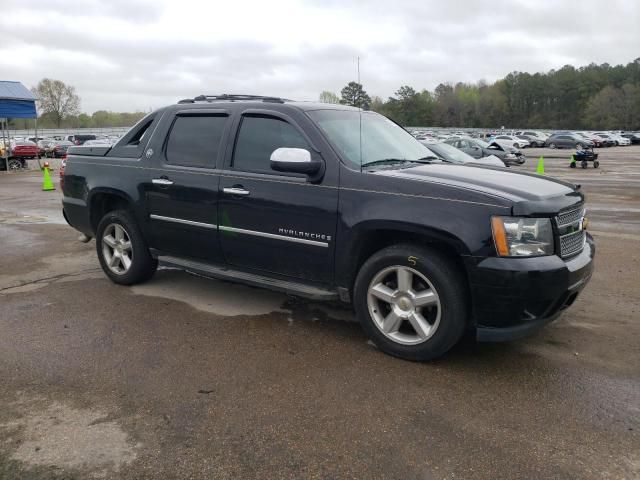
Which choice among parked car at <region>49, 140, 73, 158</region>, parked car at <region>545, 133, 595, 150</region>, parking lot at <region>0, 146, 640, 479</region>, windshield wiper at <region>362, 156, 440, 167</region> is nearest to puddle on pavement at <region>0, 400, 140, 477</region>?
parking lot at <region>0, 146, 640, 479</region>

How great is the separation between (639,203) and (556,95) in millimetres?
115396

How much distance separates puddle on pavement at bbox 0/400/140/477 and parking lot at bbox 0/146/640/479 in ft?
0.03

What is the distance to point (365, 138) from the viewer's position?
4.73 meters

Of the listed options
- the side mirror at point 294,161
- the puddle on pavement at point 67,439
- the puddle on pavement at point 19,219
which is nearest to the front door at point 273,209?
the side mirror at point 294,161

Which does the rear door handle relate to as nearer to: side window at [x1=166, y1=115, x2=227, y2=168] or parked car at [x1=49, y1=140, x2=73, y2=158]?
side window at [x1=166, y1=115, x2=227, y2=168]

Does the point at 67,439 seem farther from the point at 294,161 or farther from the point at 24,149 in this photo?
the point at 24,149

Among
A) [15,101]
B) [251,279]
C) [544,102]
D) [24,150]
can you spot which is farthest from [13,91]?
[544,102]

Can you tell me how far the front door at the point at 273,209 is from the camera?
4.25m

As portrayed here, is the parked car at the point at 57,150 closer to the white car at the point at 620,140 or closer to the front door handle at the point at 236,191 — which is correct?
the front door handle at the point at 236,191

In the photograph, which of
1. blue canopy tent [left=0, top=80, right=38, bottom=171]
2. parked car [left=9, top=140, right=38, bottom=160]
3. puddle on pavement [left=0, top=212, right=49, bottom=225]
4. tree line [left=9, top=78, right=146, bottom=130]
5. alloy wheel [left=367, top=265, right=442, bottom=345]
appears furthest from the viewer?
tree line [left=9, top=78, right=146, bottom=130]

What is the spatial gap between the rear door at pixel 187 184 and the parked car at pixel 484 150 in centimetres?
1771

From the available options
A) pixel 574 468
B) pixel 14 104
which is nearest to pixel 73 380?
pixel 574 468

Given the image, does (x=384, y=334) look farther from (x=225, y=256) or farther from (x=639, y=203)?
(x=639, y=203)

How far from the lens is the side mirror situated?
13.5 ft
